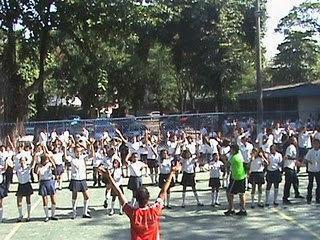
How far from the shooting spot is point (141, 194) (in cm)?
660

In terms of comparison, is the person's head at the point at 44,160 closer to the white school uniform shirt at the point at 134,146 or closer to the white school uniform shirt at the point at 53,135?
the white school uniform shirt at the point at 134,146

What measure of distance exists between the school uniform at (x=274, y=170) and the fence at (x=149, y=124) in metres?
11.2

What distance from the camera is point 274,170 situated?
14859 mm

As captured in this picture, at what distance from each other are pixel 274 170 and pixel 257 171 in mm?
438

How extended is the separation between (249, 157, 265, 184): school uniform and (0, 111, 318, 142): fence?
36.3 feet

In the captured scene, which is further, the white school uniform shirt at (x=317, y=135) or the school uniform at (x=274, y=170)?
the white school uniform shirt at (x=317, y=135)

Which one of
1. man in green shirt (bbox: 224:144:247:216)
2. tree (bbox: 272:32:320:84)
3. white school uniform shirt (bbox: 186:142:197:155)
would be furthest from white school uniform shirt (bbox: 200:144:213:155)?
tree (bbox: 272:32:320:84)

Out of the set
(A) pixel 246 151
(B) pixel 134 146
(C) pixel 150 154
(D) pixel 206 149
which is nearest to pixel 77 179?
(A) pixel 246 151

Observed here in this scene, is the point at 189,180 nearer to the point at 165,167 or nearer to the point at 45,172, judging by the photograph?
the point at 165,167

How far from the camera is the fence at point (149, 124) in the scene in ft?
86.7

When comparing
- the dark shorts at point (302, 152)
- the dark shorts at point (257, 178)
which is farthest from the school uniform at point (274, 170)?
the dark shorts at point (302, 152)

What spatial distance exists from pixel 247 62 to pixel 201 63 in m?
3.81

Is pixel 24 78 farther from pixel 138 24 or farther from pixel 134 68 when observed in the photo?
pixel 134 68

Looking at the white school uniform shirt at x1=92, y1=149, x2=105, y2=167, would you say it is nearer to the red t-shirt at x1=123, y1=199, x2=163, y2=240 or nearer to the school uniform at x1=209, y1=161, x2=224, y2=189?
the school uniform at x1=209, y1=161, x2=224, y2=189
